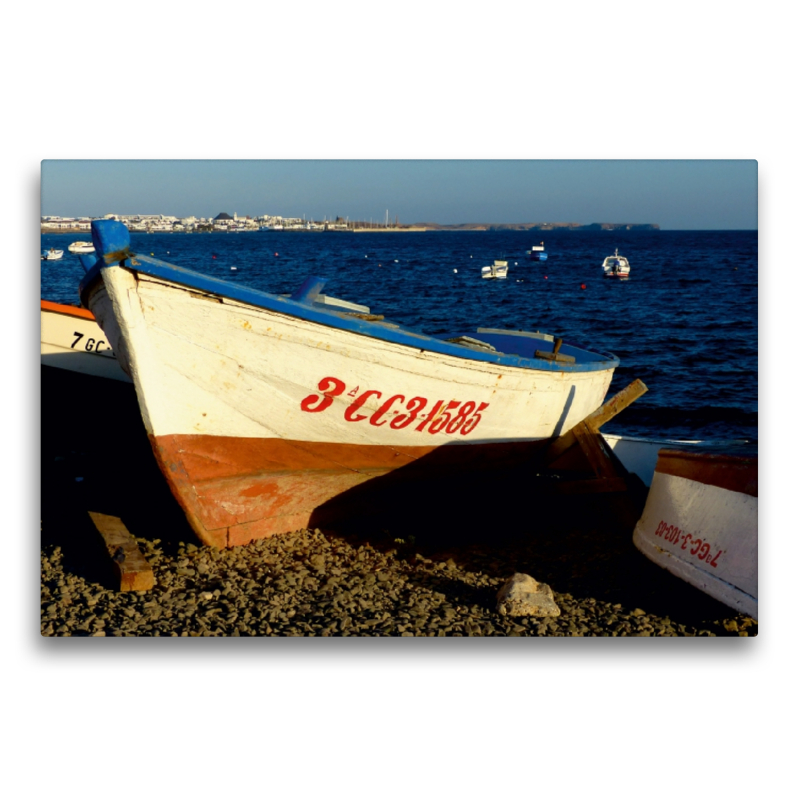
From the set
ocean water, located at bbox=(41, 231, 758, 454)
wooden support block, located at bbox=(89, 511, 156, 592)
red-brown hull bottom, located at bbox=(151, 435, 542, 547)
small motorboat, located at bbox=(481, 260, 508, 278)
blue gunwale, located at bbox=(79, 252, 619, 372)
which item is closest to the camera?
blue gunwale, located at bbox=(79, 252, 619, 372)

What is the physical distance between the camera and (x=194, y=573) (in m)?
4.85

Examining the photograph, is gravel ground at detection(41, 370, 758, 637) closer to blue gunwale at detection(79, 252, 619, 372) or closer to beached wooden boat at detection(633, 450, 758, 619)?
beached wooden boat at detection(633, 450, 758, 619)

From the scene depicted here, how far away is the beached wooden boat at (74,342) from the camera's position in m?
7.12

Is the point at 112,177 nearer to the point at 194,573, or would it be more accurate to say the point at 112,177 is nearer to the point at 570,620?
the point at 194,573

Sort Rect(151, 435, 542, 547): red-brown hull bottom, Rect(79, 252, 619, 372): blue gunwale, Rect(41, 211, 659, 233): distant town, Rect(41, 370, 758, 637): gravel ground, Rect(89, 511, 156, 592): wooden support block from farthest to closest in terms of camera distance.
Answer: Rect(41, 211, 659, 233): distant town, Rect(151, 435, 542, 547): red-brown hull bottom, Rect(89, 511, 156, 592): wooden support block, Rect(41, 370, 758, 637): gravel ground, Rect(79, 252, 619, 372): blue gunwale

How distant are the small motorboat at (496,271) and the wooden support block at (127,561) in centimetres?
974

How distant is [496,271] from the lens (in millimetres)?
14719

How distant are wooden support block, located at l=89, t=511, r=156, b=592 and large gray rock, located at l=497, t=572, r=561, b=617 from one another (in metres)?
1.98

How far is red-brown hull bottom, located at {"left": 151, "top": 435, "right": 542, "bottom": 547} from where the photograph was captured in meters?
4.82

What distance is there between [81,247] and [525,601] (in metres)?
3.20

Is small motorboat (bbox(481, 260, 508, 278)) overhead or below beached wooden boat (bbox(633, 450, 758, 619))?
overhead

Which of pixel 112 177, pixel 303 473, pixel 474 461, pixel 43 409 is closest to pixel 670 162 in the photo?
pixel 474 461

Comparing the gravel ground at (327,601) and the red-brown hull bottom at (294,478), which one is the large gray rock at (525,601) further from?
the red-brown hull bottom at (294,478)

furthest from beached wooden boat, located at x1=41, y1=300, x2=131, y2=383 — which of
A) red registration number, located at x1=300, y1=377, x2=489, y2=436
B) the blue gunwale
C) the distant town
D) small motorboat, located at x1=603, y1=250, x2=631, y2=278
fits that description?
small motorboat, located at x1=603, y1=250, x2=631, y2=278
